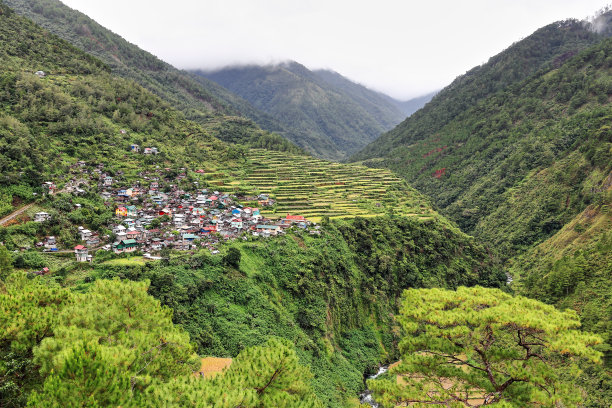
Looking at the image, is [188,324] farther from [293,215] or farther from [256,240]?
[293,215]

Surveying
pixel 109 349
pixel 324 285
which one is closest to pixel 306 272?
pixel 324 285

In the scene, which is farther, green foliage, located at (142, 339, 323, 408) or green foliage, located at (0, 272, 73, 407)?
green foliage, located at (0, 272, 73, 407)

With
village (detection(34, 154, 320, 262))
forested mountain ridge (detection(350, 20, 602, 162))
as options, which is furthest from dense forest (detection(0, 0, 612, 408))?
forested mountain ridge (detection(350, 20, 602, 162))

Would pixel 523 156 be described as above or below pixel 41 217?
above

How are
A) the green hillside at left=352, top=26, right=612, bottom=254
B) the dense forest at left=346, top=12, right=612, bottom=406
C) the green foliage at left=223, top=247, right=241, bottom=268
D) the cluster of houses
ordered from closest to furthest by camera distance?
the green foliage at left=223, top=247, right=241, bottom=268 → the cluster of houses → the dense forest at left=346, top=12, right=612, bottom=406 → the green hillside at left=352, top=26, right=612, bottom=254

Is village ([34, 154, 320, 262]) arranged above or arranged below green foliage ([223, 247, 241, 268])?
above

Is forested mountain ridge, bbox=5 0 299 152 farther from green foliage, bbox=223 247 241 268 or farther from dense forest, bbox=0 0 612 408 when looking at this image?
green foliage, bbox=223 247 241 268

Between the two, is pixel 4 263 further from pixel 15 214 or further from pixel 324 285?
pixel 324 285

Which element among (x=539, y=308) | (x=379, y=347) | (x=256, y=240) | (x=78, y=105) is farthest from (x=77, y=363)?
(x=78, y=105)
